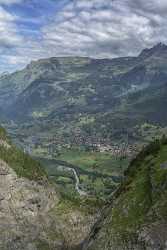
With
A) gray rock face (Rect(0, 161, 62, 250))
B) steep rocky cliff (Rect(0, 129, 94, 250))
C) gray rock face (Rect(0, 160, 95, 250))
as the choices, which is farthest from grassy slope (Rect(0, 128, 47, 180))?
gray rock face (Rect(0, 161, 62, 250))

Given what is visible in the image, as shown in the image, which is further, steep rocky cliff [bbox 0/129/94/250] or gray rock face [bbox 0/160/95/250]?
steep rocky cliff [bbox 0/129/94/250]

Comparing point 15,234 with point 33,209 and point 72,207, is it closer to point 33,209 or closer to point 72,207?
point 33,209

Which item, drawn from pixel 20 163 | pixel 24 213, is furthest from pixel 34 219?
pixel 20 163

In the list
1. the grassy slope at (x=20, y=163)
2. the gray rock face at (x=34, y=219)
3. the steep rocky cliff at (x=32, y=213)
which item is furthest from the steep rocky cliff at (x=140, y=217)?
the grassy slope at (x=20, y=163)

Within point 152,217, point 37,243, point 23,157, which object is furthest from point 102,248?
point 23,157

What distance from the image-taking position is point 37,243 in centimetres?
15375

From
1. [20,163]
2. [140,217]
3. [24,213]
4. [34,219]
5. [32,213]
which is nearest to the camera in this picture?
[140,217]

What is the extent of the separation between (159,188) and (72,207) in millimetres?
91961

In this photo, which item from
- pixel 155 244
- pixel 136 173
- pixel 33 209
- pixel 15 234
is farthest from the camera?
pixel 33 209

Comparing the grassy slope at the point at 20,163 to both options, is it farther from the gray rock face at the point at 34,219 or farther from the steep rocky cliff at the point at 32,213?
the gray rock face at the point at 34,219

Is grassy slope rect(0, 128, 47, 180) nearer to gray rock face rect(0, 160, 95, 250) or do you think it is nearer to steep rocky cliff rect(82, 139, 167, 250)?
gray rock face rect(0, 160, 95, 250)

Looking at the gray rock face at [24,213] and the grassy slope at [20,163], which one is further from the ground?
the grassy slope at [20,163]

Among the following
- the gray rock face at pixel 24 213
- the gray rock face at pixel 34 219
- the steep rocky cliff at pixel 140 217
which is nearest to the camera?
the steep rocky cliff at pixel 140 217

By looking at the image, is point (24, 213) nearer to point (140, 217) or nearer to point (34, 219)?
point (34, 219)
